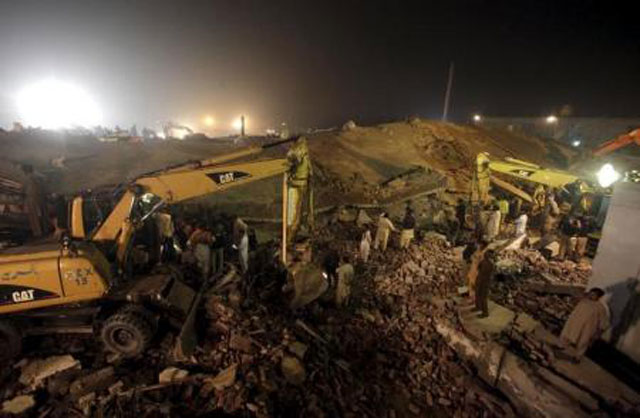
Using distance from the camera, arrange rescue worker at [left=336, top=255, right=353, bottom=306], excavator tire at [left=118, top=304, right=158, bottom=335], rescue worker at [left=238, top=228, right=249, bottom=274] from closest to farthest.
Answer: excavator tire at [left=118, top=304, right=158, bottom=335], rescue worker at [left=336, top=255, right=353, bottom=306], rescue worker at [left=238, top=228, right=249, bottom=274]

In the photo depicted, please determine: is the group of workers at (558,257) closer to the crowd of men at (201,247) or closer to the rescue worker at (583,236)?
the rescue worker at (583,236)

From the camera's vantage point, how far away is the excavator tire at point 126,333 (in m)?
5.42

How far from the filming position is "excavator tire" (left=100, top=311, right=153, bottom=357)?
542 centimetres

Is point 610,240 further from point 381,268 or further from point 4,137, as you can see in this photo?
point 4,137

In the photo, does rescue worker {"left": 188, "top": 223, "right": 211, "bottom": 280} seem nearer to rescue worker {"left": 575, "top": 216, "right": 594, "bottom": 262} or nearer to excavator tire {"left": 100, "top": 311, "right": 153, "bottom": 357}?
excavator tire {"left": 100, "top": 311, "right": 153, "bottom": 357}

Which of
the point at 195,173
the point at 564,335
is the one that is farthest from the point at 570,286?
the point at 195,173

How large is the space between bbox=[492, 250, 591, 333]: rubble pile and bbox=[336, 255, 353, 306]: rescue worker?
354 centimetres

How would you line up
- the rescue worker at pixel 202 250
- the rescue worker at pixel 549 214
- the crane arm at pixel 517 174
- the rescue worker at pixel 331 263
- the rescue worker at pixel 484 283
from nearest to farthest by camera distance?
the rescue worker at pixel 484 283
the rescue worker at pixel 202 250
the rescue worker at pixel 331 263
the crane arm at pixel 517 174
the rescue worker at pixel 549 214

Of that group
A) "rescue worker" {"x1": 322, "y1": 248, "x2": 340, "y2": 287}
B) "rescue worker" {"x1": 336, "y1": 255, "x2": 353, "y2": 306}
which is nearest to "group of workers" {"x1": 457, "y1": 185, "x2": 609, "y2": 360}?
"rescue worker" {"x1": 336, "y1": 255, "x2": 353, "y2": 306}

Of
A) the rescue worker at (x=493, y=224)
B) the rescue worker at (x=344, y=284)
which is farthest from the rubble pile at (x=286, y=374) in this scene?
the rescue worker at (x=493, y=224)

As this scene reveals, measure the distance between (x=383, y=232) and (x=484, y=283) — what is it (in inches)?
147

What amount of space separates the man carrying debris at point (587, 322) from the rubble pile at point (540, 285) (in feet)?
5.19

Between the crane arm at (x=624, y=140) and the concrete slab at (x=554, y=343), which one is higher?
the crane arm at (x=624, y=140)

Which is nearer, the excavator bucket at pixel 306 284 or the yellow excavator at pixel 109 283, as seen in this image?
the yellow excavator at pixel 109 283
